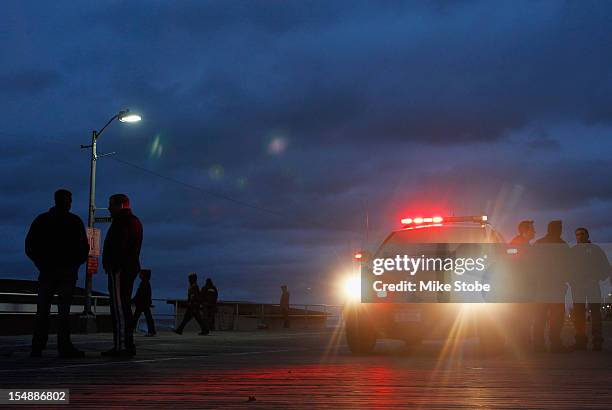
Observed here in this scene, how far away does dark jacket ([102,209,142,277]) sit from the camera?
33.6 feet

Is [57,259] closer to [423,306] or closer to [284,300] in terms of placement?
[423,306]

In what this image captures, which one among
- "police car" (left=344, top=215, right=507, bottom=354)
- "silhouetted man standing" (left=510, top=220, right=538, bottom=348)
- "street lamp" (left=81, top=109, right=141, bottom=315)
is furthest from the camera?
"street lamp" (left=81, top=109, right=141, bottom=315)

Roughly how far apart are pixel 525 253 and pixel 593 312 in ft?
5.89

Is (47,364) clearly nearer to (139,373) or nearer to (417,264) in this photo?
(139,373)

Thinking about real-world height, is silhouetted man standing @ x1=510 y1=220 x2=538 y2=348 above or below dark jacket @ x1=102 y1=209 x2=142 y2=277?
below

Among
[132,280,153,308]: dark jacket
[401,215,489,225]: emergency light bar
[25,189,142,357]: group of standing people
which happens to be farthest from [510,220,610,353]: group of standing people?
[132,280,153,308]: dark jacket

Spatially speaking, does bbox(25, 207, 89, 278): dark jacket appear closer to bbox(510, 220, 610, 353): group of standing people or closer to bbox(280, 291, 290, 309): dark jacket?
bbox(510, 220, 610, 353): group of standing people

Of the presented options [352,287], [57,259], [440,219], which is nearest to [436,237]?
[440,219]

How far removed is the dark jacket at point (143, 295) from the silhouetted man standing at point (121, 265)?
1160cm

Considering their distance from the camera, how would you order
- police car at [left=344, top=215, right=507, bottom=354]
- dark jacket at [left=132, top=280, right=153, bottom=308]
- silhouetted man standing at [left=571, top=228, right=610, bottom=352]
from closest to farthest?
police car at [left=344, top=215, right=507, bottom=354] < silhouetted man standing at [left=571, top=228, right=610, bottom=352] < dark jacket at [left=132, top=280, right=153, bottom=308]

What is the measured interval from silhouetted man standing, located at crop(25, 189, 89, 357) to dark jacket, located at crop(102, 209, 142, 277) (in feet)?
1.37

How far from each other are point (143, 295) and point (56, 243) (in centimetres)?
1220

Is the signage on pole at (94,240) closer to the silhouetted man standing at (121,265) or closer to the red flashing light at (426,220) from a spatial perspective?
the red flashing light at (426,220)

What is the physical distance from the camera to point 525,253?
1284 centimetres
